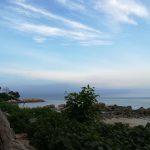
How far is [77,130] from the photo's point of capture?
10.3 metres

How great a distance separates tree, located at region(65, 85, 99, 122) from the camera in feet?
40.7

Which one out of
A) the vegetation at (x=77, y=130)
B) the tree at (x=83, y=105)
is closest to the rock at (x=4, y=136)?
the vegetation at (x=77, y=130)

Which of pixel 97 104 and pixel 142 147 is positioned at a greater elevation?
pixel 97 104

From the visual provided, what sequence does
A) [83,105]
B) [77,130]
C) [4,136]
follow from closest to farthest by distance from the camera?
[4,136], [77,130], [83,105]

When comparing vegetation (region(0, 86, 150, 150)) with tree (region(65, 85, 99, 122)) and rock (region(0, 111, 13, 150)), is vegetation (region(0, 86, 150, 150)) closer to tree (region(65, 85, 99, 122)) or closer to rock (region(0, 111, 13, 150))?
tree (region(65, 85, 99, 122))

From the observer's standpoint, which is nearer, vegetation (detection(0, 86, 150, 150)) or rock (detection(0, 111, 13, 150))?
rock (detection(0, 111, 13, 150))

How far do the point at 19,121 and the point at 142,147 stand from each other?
290cm

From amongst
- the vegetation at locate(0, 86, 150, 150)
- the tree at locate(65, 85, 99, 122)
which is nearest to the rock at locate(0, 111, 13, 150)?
the vegetation at locate(0, 86, 150, 150)

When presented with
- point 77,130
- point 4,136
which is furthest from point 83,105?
point 4,136

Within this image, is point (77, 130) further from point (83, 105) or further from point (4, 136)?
point (4, 136)

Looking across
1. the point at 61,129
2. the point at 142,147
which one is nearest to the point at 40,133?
the point at 61,129

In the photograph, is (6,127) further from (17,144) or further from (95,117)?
(95,117)

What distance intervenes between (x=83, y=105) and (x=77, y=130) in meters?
2.18

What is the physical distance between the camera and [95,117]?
41.1 ft
